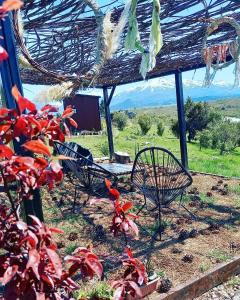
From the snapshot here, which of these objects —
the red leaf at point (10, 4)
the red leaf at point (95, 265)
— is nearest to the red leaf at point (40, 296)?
the red leaf at point (95, 265)

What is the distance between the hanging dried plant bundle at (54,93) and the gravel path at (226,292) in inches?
63.0

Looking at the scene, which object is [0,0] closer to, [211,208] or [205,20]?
[205,20]

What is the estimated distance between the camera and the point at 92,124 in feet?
47.6

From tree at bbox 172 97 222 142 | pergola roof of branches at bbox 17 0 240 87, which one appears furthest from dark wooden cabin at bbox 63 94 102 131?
pergola roof of branches at bbox 17 0 240 87

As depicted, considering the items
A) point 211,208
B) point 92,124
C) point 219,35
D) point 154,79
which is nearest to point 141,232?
point 211,208

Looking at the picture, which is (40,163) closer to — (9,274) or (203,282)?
(9,274)

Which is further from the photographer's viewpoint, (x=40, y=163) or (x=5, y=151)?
(x=40, y=163)

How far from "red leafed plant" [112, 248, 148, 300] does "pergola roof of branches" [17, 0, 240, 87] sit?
5.63 ft

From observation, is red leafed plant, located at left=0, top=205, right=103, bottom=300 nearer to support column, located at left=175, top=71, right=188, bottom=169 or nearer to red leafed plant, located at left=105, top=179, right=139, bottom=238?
red leafed plant, located at left=105, top=179, right=139, bottom=238

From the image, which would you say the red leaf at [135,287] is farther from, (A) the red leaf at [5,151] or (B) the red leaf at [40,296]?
(A) the red leaf at [5,151]

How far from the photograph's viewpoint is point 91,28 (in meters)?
3.27

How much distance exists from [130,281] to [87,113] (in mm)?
12611

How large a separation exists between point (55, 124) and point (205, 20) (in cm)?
263

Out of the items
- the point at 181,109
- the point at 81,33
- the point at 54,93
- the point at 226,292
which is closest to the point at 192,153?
the point at 181,109
